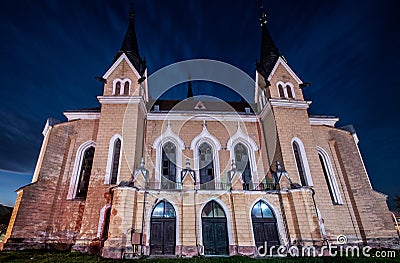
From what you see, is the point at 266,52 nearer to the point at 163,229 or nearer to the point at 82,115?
the point at 82,115

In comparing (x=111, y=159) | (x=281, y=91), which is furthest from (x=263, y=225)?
(x=281, y=91)

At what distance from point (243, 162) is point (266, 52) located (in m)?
12.4

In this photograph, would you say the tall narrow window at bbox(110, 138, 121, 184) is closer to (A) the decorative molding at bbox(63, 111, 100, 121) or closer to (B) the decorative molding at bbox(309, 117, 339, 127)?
(A) the decorative molding at bbox(63, 111, 100, 121)

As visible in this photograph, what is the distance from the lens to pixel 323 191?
1686 cm

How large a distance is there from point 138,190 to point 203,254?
5153 mm

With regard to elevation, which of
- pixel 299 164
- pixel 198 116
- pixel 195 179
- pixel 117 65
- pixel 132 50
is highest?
pixel 132 50

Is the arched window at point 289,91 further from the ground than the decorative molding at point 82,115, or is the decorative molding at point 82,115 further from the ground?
the arched window at point 289,91

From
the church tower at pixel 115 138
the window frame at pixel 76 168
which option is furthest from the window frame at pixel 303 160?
the window frame at pixel 76 168

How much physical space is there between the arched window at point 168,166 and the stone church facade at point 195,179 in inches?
3.1

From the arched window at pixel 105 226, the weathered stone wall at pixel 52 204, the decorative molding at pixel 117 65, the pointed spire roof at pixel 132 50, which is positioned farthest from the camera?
the pointed spire roof at pixel 132 50

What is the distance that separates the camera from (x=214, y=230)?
Answer: 45.9ft

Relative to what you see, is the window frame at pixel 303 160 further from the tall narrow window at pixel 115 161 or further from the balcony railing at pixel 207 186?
the tall narrow window at pixel 115 161

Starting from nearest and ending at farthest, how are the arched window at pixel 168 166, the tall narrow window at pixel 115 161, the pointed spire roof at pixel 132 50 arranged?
the tall narrow window at pixel 115 161
the arched window at pixel 168 166
the pointed spire roof at pixel 132 50

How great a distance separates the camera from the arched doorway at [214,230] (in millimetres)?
13500
